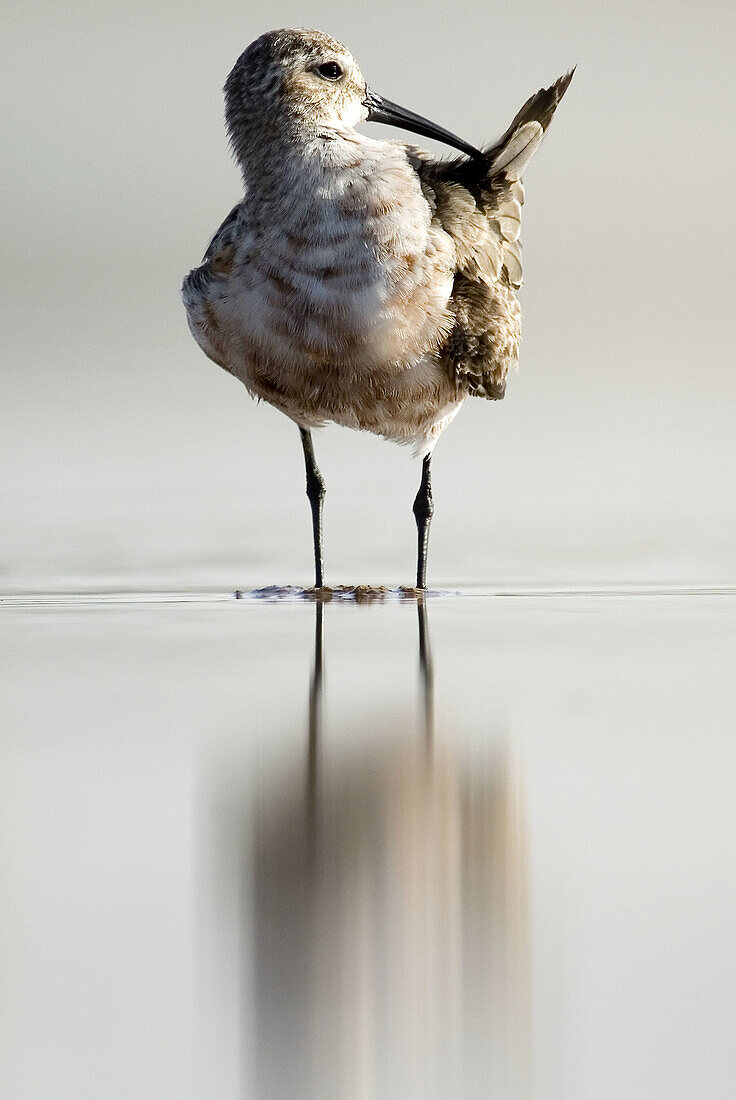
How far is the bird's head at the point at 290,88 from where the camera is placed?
11.9ft

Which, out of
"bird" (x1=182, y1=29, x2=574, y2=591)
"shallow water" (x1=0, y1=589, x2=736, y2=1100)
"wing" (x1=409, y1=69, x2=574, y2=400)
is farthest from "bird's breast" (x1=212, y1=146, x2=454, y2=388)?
"shallow water" (x1=0, y1=589, x2=736, y2=1100)

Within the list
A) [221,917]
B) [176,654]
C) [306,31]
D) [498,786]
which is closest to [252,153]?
[306,31]

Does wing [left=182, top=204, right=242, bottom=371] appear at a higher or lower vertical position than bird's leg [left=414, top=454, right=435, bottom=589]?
higher

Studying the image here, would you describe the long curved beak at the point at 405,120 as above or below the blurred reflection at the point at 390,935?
above

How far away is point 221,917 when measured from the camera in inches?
43.2

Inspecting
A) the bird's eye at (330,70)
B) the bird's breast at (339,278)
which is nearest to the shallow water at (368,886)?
the bird's breast at (339,278)

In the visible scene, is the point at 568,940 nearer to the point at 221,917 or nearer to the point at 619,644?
the point at 221,917

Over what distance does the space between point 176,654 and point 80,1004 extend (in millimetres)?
1566

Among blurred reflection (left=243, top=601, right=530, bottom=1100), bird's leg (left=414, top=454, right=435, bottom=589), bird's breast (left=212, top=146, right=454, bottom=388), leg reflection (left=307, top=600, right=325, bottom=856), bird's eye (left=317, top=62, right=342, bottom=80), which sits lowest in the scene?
blurred reflection (left=243, top=601, right=530, bottom=1100)

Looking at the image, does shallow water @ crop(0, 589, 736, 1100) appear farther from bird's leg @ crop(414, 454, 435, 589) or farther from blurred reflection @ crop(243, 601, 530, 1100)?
bird's leg @ crop(414, 454, 435, 589)

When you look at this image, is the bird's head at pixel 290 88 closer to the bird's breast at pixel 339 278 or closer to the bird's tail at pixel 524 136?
the bird's tail at pixel 524 136

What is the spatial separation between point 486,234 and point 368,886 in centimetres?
292

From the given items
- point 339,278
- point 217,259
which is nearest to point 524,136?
point 339,278

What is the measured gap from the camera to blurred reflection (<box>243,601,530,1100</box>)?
86 cm
